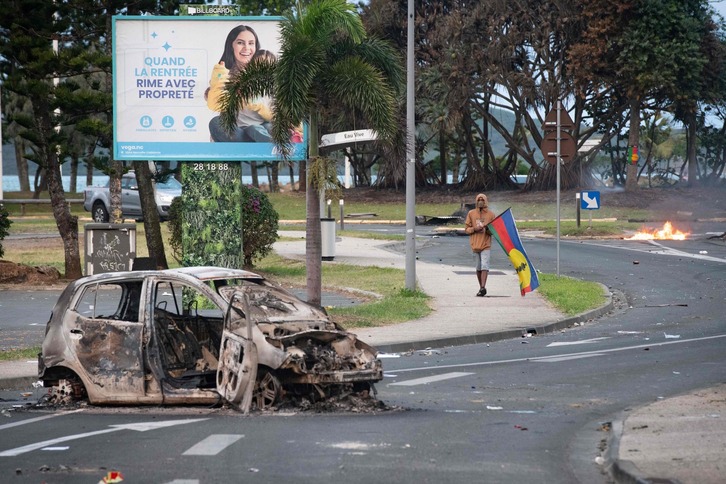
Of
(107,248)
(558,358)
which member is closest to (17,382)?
(558,358)

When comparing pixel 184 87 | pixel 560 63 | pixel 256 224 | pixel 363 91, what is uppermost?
pixel 560 63

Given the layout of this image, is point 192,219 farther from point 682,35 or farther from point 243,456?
point 682,35

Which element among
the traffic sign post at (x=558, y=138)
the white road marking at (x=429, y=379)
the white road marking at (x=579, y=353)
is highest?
the traffic sign post at (x=558, y=138)

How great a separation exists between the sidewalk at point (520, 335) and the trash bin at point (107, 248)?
6.40 meters

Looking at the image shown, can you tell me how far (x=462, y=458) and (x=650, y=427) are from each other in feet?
6.04

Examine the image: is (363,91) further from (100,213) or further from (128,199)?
(128,199)

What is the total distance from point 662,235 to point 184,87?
23.1 meters

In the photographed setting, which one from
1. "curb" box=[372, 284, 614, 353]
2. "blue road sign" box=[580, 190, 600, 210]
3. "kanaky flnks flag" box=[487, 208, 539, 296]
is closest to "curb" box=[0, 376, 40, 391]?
"curb" box=[372, 284, 614, 353]

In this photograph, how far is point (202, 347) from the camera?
12.0 metres

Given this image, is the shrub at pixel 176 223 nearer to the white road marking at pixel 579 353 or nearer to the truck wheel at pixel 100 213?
the white road marking at pixel 579 353

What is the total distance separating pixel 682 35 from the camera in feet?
191

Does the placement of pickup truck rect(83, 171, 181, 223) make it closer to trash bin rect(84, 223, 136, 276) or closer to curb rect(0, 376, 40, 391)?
trash bin rect(84, 223, 136, 276)

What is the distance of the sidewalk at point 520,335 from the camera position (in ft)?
27.0

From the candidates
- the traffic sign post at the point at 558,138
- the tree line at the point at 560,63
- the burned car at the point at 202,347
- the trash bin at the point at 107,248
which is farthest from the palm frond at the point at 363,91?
the tree line at the point at 560,63
